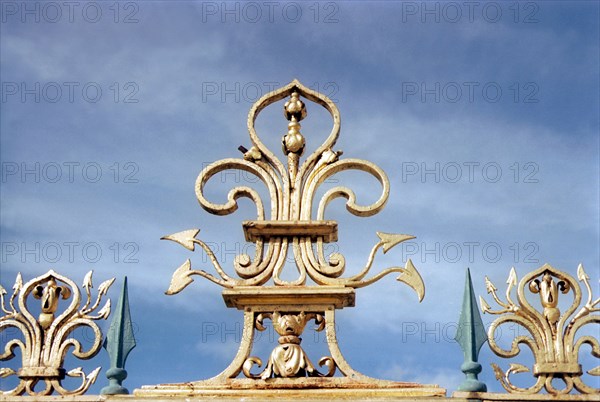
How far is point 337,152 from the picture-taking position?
32.0 ft

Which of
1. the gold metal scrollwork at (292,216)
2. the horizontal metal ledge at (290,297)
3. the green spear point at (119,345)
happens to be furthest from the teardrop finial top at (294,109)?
the green spear point at (119,345)

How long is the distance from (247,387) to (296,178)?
5.81 feet

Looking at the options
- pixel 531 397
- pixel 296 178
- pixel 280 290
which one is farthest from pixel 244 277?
pixel 531 397

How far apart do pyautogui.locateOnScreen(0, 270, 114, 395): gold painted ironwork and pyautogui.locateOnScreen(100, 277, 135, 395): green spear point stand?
13 cm

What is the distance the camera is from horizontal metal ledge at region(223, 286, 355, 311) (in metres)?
9.23

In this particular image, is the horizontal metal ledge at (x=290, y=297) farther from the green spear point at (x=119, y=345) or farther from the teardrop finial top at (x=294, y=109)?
the teardrop finial top at (x=294, y=109)

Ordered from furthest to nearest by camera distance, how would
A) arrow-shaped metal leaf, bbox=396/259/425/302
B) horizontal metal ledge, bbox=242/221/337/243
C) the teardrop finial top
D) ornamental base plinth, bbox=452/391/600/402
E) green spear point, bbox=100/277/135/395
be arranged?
the teardrop finial top → horizontal metal ledge, bbox=242/221/337/243 → arrow-shaped metal leaf, bbox=396/259/425/302 → green spear point, bbox=100/277/135/395 → ornamental base plinth, bbox=452/391/600/402

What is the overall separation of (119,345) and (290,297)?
1.38 m

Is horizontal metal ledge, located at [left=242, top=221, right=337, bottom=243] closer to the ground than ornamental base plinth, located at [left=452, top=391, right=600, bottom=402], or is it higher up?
higher up

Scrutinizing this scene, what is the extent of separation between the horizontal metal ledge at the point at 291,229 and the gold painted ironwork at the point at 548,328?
1.32 meters

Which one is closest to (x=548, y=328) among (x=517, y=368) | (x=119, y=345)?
(x=517, y=368)

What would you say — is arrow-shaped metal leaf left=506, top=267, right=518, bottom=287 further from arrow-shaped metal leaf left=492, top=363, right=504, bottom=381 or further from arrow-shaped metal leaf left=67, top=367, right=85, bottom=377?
arrow-shaped metal leaf left=67, top=367, right=85, bottom=377

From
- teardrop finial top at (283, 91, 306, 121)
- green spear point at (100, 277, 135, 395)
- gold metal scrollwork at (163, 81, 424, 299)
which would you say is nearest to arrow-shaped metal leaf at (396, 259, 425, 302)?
gold metal scrollwork at (163, 81, 424, 299)

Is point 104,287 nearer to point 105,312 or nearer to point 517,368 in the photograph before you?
point 105,312
